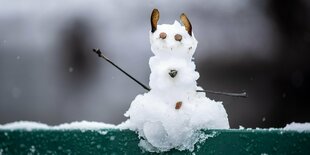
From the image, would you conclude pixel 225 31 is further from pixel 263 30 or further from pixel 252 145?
pixel 252 145

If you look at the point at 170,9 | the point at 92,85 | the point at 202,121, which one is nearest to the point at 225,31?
the point at 170,9

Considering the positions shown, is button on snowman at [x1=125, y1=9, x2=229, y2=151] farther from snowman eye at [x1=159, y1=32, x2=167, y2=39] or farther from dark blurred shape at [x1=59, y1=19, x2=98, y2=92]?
dark blurred shape at [x1=59, y1=19, x2=98, y2=92]

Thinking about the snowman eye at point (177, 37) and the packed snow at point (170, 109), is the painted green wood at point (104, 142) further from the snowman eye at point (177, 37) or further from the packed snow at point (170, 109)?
the snowman eye at point (177, 37)

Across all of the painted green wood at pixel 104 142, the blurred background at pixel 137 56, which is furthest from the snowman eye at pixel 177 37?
the blurred background at pixel 137 56

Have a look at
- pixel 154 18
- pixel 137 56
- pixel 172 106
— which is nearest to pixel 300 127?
pixel 172 106

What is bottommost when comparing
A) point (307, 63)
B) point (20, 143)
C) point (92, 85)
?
point (20, 143)

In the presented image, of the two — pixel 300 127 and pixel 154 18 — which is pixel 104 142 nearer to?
pixel 154 18

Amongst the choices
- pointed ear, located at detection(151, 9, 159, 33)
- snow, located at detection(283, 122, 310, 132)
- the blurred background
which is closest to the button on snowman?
pointed ear, located at detection(151, 9, 159, 33)
